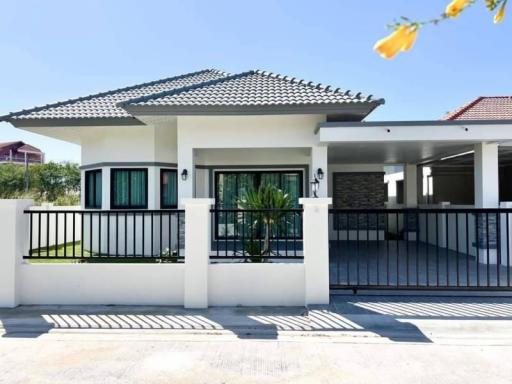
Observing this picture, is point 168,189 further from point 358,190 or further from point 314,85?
point 358,190

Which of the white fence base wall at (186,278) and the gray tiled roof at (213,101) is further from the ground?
the gray tiled roof at (213,101)

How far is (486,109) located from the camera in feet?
49.8

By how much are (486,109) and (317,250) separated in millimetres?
12228

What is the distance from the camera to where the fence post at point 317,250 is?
21.9ft

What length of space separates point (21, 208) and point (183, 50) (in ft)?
32.3

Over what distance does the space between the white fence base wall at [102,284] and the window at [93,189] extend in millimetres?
5610

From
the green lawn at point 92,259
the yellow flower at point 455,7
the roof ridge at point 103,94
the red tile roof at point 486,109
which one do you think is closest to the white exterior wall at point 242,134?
the green lawn at point 92,259

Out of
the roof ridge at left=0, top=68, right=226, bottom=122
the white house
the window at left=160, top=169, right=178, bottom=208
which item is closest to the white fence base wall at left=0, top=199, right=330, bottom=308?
the white house

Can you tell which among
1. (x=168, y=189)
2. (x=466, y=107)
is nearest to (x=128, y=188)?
(x=168, y=189)

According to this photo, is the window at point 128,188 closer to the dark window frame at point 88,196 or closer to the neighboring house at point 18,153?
the dark window frame at point 88,196

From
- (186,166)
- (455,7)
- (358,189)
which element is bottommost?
(358,189)

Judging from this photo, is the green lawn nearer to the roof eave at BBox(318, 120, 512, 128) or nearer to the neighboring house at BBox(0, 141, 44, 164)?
the roof eave at BBox(318, 120, 512, 128)

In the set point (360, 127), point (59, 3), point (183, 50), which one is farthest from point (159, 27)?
point (360, 127)

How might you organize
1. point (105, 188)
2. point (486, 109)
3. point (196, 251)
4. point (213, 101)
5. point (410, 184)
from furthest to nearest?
point (410, 184) < point (486, 109) < point (105, 188) < point (213, 101) < point (196, 251)
